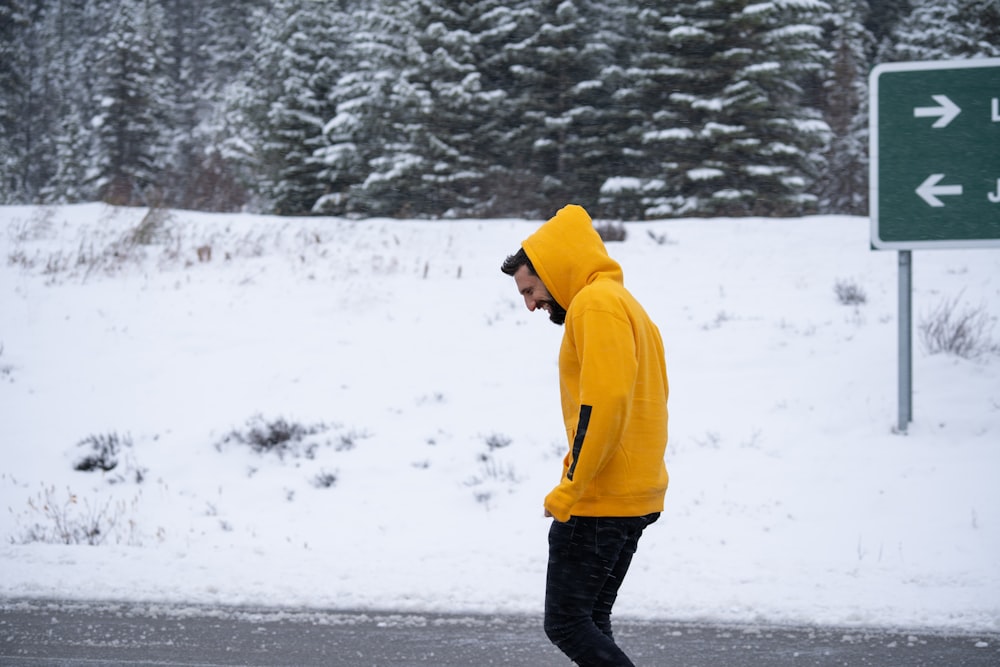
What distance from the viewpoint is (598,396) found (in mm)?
2713

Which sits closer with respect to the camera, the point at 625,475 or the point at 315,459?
the point at 625,475

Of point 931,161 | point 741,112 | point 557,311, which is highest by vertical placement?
point 741,112

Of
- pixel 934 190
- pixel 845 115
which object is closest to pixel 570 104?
pixel 845 115

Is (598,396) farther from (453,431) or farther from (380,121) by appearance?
(380,121)

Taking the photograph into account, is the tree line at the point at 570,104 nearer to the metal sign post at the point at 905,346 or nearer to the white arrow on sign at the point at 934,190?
the metal sign post at the point at 905,346

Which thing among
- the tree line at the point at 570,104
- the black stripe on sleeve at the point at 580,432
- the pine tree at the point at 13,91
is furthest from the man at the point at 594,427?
the pine tree at the point at 13,91

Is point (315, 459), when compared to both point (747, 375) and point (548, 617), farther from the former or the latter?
point (548, 617)

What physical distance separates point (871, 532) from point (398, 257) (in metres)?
9.44

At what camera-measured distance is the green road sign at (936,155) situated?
25.4 ft

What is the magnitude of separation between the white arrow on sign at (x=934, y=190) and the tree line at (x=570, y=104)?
1334 cm

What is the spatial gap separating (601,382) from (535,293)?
1.72ft

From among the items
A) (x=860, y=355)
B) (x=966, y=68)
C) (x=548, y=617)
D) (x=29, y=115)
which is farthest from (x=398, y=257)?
(x=29, y=115)

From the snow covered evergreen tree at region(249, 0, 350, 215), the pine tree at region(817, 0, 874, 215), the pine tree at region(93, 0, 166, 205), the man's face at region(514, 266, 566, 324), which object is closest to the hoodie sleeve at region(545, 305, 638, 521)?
the man's face at region(514, 266, 566, 324)

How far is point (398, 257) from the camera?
14.3 metres
